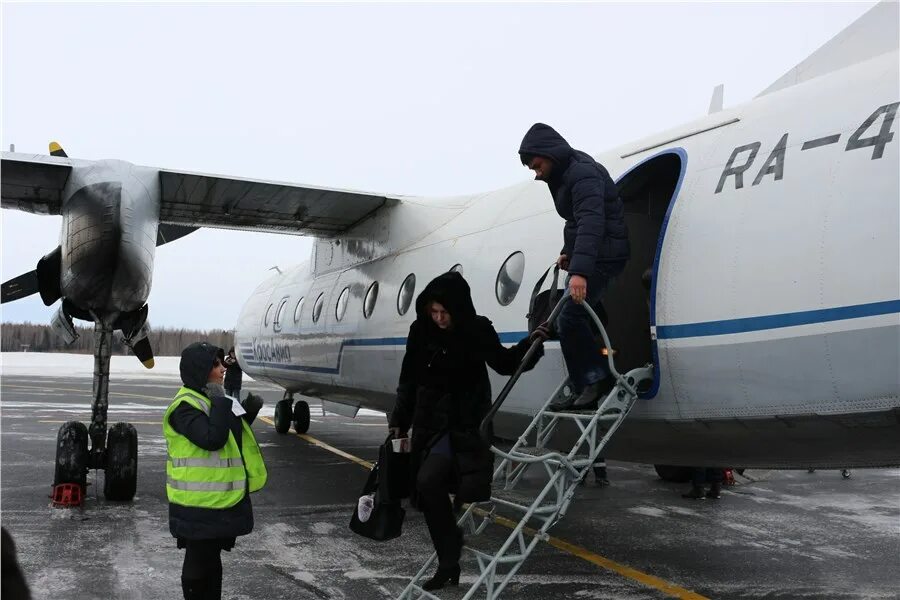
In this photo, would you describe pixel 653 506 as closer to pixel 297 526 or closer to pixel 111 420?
pixel 297 526

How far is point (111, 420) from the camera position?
1902cm

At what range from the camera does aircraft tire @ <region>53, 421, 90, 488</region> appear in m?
9.02

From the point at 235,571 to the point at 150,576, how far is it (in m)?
0.64

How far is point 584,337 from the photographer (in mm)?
5395

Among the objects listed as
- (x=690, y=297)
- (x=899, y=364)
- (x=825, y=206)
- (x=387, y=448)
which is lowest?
(x=387, y=448)

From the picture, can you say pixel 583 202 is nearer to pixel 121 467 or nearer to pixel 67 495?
pixel 121 467

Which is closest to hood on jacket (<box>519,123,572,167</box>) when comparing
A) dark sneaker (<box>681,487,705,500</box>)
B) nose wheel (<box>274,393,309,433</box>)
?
dark sneaker (<box>681,487,705,500</box>)

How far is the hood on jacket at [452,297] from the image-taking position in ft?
16.5

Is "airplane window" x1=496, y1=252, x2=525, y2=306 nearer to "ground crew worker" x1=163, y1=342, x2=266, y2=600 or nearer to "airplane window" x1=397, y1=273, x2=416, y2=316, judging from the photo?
"airplane window" x1=397, y1=273, x2=416, y2=316

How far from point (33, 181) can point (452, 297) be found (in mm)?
7188

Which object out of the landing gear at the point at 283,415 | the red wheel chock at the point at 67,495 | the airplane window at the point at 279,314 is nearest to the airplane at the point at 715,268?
the red wheel chock at the point at 67,495

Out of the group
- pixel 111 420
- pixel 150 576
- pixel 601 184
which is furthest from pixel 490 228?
pixel 111 420

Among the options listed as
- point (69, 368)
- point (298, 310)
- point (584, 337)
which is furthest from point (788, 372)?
point (69, 368)

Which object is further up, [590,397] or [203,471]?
[590,397]
